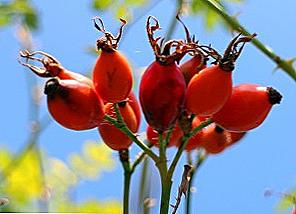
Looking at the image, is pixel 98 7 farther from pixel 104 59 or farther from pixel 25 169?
pixel 104 59

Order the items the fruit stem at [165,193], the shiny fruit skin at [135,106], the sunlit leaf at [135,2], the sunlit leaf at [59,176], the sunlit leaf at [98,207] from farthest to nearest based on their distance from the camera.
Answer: the sunlit leaf at [59,176] < the sunlit leaf at [98,207] < the sunlit leaf at [135,2] < the shiny fruit skin at [135,106] < the fruit stem at [165,193]

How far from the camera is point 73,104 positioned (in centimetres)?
102

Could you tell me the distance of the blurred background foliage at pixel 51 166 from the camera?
7.23 ft

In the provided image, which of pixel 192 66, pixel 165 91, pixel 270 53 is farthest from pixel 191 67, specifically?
pixel 270 53

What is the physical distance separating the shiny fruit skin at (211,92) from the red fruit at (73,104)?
0.47 ft

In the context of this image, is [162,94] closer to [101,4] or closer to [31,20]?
[101,4]

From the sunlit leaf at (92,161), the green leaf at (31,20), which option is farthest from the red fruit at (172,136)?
the sunlit leaf at (92,161)

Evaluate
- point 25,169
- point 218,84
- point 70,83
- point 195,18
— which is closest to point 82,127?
point 70,83

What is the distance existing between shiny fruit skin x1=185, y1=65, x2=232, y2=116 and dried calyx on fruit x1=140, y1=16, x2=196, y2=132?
17 mm

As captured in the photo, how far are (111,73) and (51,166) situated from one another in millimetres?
1786

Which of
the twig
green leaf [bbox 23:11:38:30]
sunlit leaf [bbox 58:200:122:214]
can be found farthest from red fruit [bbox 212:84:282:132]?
green leaf [bbox 23:11:38:30]

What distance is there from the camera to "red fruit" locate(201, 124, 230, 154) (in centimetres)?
123

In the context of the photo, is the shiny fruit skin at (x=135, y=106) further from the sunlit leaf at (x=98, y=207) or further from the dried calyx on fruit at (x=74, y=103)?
the sunlit leaf at (x=98, y=207)

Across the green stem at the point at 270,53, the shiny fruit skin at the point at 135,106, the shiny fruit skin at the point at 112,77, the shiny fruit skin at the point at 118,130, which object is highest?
the green stem at the point at 270,53
